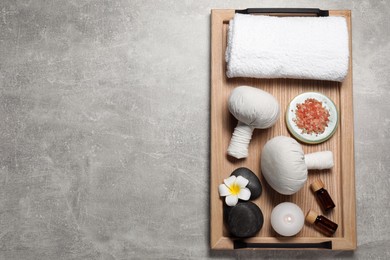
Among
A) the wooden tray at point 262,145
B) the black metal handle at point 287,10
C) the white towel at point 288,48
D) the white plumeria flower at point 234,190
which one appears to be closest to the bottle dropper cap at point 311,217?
the wooden tray at point 262,145

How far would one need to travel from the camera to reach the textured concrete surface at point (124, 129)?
1092mm

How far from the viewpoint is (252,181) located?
1000 mm

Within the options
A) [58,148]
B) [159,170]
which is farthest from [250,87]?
[58,148]

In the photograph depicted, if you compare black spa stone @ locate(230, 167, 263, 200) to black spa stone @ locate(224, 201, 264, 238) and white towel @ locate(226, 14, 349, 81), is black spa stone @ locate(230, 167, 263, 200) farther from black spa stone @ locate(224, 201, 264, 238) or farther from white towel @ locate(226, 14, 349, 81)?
white towel @ locate(226, 14, 349, 81)

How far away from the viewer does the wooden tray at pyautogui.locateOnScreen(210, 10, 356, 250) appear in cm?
102

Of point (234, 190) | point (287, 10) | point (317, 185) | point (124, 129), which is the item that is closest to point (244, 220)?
point (234, 190)

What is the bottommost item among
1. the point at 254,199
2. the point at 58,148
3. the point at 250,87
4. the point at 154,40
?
the point at 254,199

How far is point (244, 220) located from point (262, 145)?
163 millimetres

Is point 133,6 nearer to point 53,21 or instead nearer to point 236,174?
point 53,21

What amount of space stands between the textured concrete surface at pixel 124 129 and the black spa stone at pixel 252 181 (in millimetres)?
112

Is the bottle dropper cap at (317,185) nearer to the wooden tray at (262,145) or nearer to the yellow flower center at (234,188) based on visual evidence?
the wooden tray at (262,145)

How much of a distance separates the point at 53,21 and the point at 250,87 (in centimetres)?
49

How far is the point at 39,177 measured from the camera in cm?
111

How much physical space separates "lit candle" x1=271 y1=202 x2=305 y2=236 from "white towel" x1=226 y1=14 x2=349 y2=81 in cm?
27
